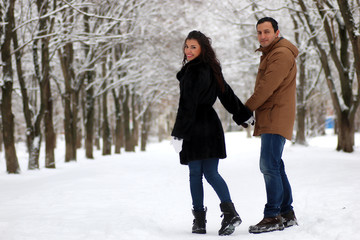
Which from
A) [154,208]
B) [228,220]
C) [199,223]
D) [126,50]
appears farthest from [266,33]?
[126,50]

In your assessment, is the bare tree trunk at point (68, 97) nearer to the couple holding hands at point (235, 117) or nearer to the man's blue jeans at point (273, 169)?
the couple holding hands at point (235, 117)

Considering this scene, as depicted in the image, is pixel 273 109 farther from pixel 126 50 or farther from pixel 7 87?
pixel 126 50

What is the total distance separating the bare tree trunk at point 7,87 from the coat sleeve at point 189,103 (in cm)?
799

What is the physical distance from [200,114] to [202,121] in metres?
0.08

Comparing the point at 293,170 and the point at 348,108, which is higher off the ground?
the point at 348,108

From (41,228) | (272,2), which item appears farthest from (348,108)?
(41,228)

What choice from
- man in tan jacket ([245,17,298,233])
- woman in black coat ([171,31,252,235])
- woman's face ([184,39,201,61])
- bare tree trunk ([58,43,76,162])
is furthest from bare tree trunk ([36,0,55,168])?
man in tan jacket ([245,17,298,233])

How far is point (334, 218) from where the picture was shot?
4078 mm

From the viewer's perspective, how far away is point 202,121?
421 centimetres

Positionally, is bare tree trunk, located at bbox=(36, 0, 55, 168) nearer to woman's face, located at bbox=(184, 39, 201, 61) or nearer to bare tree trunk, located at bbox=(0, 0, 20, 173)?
bare tree trunk, located at bbox=(0, 0, 20, 173)

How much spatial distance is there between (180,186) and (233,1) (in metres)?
11.6

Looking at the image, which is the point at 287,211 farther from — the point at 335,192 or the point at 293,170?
the point at 293,170

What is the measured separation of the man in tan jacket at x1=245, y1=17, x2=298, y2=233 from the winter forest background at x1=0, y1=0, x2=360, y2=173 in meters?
5.00

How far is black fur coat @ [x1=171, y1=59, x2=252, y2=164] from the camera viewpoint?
161 inches
